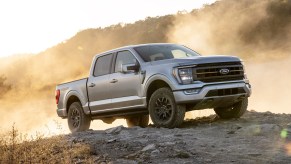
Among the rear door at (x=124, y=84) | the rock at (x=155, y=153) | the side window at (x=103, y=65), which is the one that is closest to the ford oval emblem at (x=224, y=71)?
the rear door at (x=124, y=84)

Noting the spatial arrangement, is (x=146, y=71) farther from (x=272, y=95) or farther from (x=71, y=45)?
(x=71, y=45)

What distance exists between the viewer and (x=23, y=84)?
49.4m

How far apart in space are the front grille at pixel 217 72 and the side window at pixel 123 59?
5.63ft

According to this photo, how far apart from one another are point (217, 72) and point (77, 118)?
3.88 meters

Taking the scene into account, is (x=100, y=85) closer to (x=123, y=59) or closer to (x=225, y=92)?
(x=123, y=59)

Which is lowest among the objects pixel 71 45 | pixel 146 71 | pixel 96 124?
pixel 96 124

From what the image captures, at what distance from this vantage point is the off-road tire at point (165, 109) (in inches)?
446

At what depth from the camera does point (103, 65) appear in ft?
43.5

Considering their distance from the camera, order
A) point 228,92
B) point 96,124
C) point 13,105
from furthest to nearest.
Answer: point 13,105
point 96,124
point 228,92

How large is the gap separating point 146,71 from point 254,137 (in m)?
2.77

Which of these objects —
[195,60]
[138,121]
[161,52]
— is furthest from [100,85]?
[195,60]

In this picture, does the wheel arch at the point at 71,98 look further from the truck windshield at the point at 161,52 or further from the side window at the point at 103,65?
the truck windshield at the point at 161,52

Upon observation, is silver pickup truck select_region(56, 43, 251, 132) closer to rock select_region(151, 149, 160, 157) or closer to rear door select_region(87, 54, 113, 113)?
rear door select_region(87, 54, 113, 113)

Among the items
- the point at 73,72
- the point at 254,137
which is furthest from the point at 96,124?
the point at 73,72
